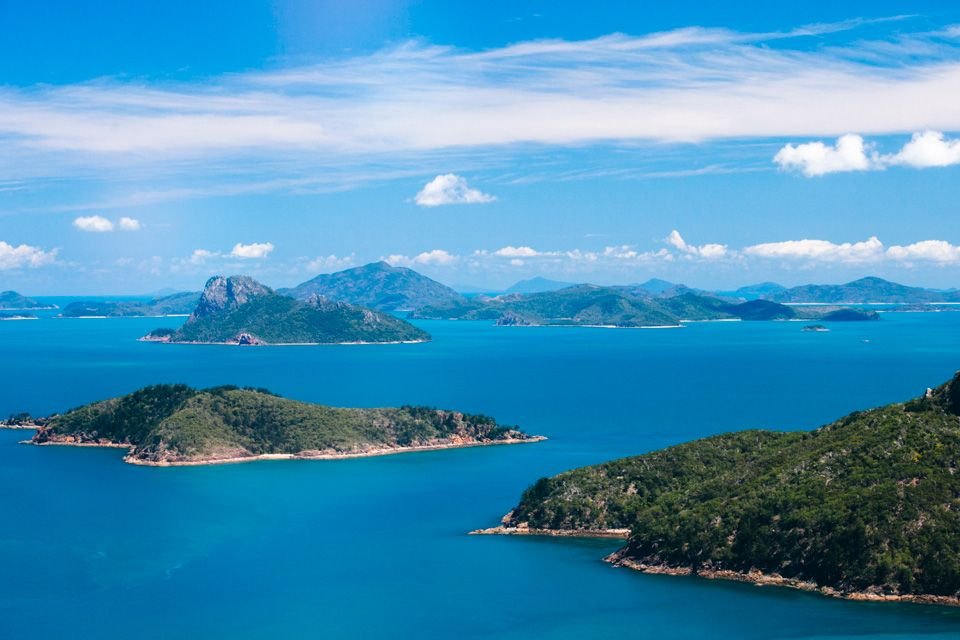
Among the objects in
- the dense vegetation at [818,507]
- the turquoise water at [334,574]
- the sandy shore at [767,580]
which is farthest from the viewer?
the dense vegetation at [818,507]

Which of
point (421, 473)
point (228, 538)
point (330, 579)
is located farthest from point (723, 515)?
point (421, 473)

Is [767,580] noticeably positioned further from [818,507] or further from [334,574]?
[334,574]

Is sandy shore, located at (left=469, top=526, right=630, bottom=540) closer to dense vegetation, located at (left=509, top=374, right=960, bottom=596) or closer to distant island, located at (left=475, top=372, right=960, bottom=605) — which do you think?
distant island, located at (left=475, top=372, right=960, bottom=605)

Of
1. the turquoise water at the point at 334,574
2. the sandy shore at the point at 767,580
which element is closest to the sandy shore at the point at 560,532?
the turquoise water at the point at 334,574

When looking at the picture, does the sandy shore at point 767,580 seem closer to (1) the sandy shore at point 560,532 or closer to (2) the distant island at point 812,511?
(2) the distant island at point 812,511

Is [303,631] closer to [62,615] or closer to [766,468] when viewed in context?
[62,615]

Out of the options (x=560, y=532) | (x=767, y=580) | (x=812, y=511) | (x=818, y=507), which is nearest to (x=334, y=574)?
(x=560, y=532)

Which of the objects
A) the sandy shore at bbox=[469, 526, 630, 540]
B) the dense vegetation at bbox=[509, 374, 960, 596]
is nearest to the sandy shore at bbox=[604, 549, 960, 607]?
the dense vegetation at bbox=[509, 374, 960, 596]
